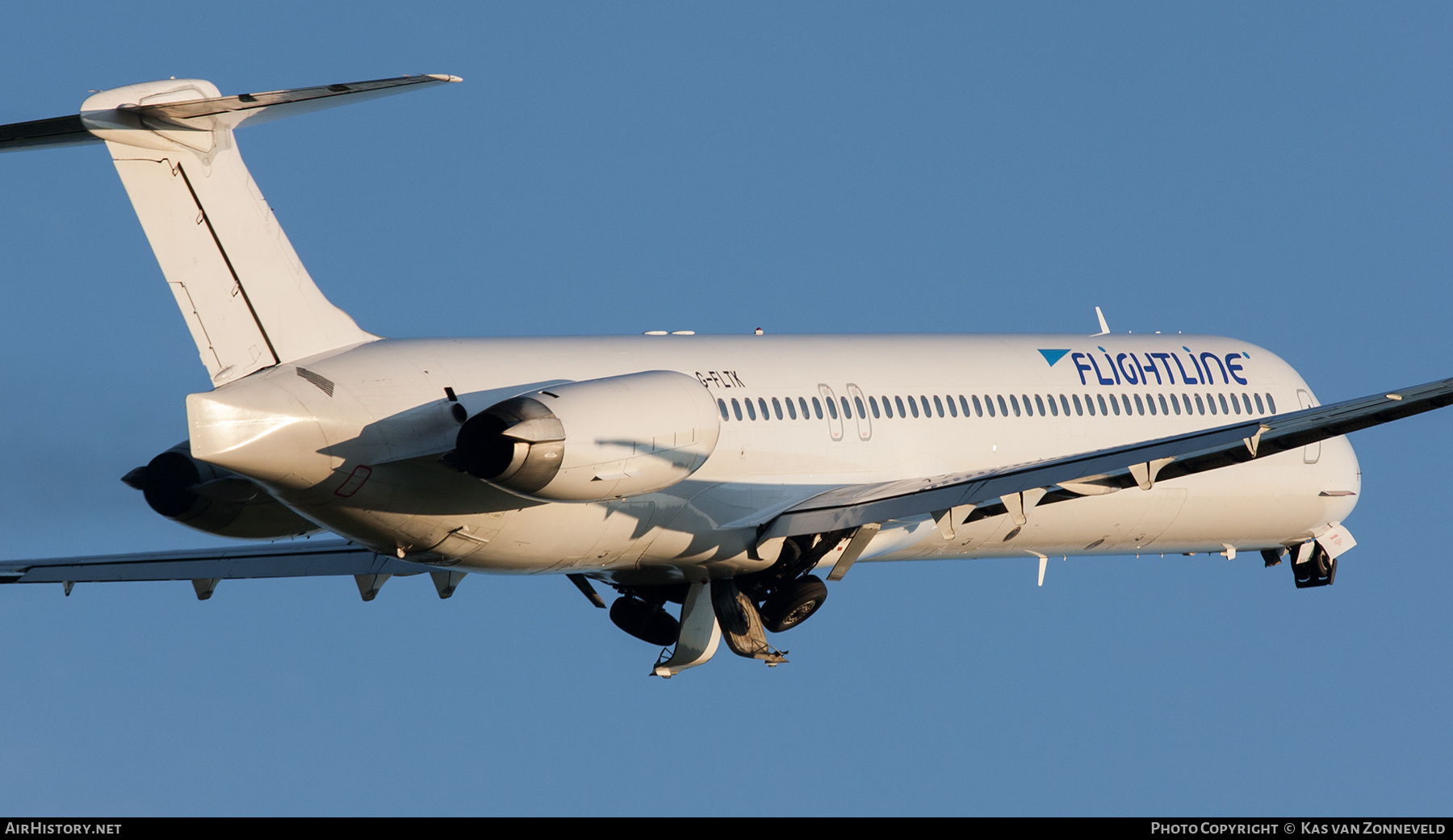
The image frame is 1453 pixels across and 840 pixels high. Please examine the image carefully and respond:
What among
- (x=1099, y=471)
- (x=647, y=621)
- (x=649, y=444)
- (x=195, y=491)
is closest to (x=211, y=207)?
(x=195, y=491)

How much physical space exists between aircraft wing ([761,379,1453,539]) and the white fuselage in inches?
27.4

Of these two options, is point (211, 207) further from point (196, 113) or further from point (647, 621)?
point (647, 621)

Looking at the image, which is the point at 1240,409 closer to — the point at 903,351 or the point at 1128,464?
the point at 903,351

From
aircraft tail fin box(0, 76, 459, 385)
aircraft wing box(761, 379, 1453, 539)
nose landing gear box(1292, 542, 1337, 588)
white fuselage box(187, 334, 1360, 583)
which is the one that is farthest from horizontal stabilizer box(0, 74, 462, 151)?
nose landing gear box(1292, 542, 1337, 588)

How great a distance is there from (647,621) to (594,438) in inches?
264

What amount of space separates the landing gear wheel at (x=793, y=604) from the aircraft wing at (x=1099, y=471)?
1.10 metres

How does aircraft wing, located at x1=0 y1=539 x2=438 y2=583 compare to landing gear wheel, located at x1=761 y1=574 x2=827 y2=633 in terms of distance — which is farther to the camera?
aircraft wing, located at x1=0 y1=539 x2=438 y2=583

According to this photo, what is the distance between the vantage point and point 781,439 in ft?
74.2

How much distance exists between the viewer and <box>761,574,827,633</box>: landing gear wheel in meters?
23.0

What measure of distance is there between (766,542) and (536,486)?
4.88 metres

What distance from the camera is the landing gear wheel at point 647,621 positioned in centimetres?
2461

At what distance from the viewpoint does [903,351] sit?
25.3 m

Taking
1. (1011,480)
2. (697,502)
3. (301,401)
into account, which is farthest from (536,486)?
(1011,480)

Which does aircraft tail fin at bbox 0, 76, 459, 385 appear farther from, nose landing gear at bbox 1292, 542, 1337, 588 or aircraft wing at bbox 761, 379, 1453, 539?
nose landing gear at bbox 1292, 542, 1337, 588
